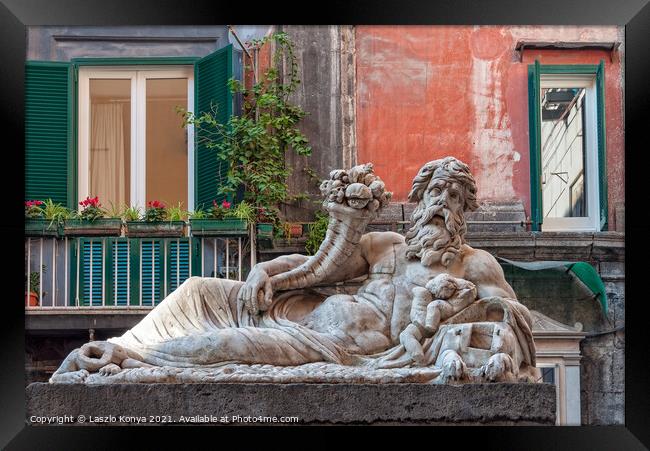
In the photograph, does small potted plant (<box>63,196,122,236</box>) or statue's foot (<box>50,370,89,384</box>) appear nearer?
statue's foot (<box>50,370,89,384</box>)

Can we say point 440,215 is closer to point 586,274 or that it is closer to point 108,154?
point 586,274

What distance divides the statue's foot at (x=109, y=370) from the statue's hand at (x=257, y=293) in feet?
3.19

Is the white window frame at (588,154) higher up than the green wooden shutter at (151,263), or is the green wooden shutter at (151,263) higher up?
the white window frame at (588,154)

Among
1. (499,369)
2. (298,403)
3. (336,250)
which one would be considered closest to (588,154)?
(336,250)

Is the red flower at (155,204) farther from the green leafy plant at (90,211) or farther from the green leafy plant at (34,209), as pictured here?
the green leafy plant at (34,209)

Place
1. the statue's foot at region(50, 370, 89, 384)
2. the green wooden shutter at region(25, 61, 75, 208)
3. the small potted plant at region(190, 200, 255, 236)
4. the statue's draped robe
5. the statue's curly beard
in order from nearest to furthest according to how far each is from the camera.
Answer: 1. the statue's foot at region(50, 370, 89, 384)
2. the statue's draped robe
3. the statue's curly beard
4. the small potted plant at region(190, 200, 255, 236)
5. the green wooden shutter at region(25, 61, 75, 208)

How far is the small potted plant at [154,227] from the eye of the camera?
1839 cm

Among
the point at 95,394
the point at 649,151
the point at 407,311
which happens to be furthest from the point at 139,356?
the point at 649,151

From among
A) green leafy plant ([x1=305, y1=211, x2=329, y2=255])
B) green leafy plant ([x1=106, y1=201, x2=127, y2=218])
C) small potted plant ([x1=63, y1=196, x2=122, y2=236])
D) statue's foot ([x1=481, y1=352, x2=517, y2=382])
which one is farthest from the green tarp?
statue's foot ([x1=481, y1=352, x2=517, y2=382])

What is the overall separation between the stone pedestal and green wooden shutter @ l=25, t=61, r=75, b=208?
227 inches

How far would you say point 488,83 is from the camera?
1927 cm

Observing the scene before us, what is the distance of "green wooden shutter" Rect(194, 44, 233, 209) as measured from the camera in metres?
18.7

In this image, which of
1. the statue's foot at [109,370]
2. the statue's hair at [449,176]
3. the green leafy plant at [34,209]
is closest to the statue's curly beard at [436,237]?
the statue's hair at [449,176]

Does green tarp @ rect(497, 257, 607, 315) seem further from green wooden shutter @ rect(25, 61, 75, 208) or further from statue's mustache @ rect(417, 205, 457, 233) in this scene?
statue's mustache @ rect(417, 205, 457, 233)
